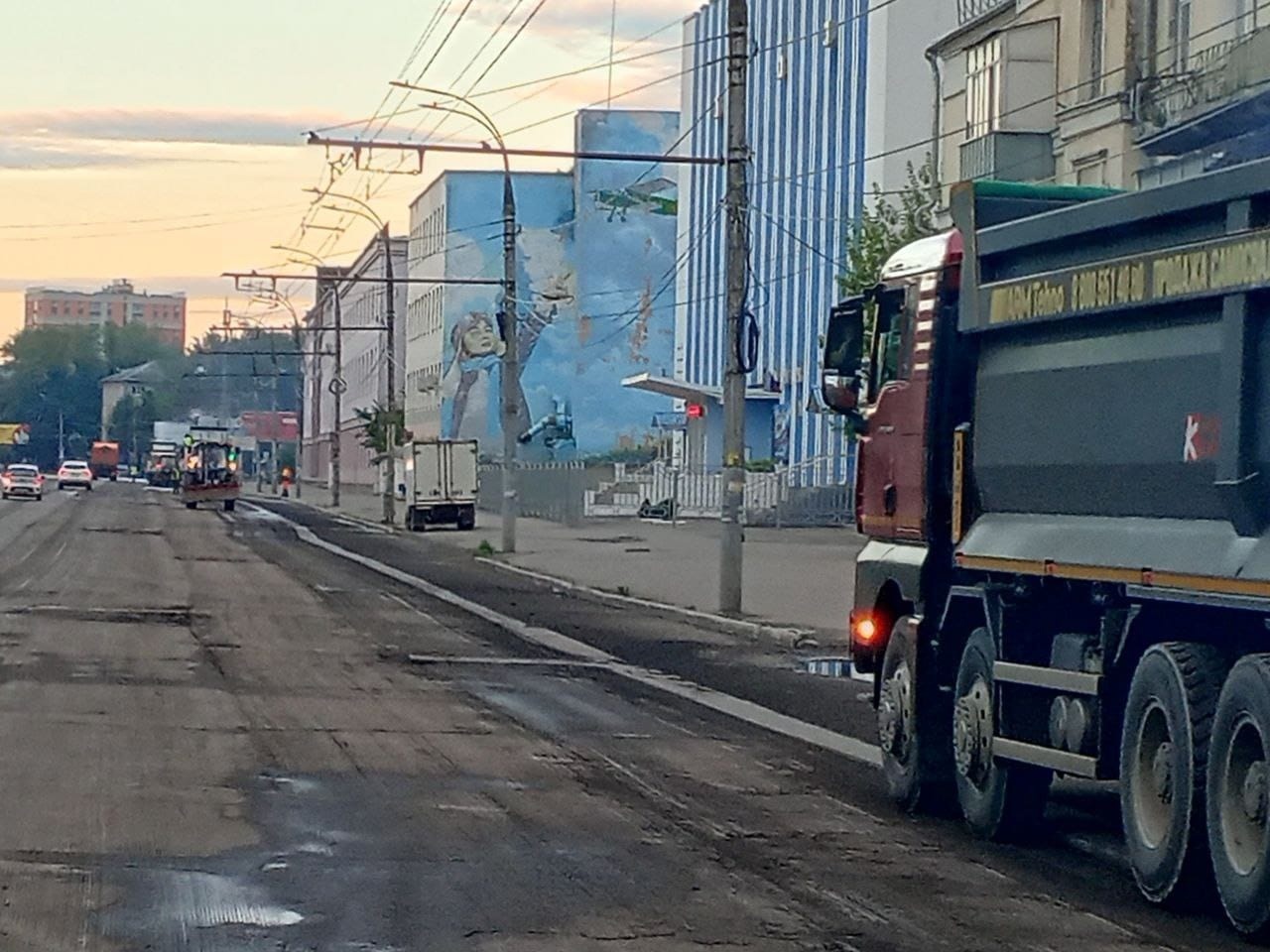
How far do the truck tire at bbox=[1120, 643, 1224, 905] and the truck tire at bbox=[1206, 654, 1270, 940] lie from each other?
138 millimetres

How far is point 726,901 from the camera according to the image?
9.42m

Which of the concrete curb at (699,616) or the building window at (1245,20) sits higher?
the building window at (1245,20)

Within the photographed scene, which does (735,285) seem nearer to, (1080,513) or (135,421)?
(1080,513)

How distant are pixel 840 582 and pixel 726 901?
26354 mm

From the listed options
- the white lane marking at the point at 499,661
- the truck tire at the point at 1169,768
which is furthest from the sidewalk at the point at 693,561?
the truck tire at the point at 1169,768

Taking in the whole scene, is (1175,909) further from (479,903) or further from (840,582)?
(840,582)

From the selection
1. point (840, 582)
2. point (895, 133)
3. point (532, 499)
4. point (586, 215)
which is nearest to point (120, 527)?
point (532, 499)

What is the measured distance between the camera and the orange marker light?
13.4 metres

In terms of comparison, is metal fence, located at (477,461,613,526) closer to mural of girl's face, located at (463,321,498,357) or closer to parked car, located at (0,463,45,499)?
parked car, located at (0,463,45,499)

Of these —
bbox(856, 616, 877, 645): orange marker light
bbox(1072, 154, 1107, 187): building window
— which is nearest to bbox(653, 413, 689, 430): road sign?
bbox(1072, 154, 1107, 187): building window

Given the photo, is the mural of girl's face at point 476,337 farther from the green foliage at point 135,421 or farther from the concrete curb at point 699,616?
the green foliage at point 135,421

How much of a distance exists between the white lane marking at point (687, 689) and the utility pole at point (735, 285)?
9.40ft

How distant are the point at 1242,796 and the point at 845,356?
573 centimetres

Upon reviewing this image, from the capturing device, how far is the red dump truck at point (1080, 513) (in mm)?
8812
